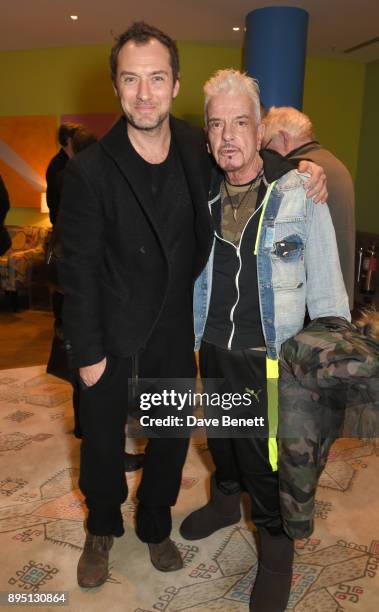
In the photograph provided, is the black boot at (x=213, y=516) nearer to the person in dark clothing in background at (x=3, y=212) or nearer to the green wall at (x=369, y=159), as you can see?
the person in dark clothing in background at (x=3, y=212)

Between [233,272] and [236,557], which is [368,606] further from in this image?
[233,272]

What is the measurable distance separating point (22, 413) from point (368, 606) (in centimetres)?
217

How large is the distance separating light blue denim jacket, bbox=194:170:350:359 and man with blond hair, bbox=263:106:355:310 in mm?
692

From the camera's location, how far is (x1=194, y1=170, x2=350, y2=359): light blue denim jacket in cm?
156

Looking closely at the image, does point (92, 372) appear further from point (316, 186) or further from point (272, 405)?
point (316, 186)

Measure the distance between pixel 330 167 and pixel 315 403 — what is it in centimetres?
118

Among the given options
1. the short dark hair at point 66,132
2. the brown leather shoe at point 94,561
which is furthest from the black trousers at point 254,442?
the short dark hair at point 66,132

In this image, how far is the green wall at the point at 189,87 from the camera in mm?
6371

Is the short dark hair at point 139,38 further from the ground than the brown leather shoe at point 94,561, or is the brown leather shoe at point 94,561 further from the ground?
the short dark hair at point 139,38

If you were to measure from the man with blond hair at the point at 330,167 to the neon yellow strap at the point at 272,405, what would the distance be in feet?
2.62

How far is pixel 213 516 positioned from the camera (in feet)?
6.89

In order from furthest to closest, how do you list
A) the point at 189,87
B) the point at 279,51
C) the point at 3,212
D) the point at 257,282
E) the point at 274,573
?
the point at 189,87, the point at 279,51, the point at 3,212, the point at 274,573, the point at 257,282

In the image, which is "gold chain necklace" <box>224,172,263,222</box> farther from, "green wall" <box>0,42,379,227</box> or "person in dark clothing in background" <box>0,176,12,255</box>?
"green wall" <box>0,42,379,227</box>

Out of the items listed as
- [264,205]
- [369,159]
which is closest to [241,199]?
[264,205]
